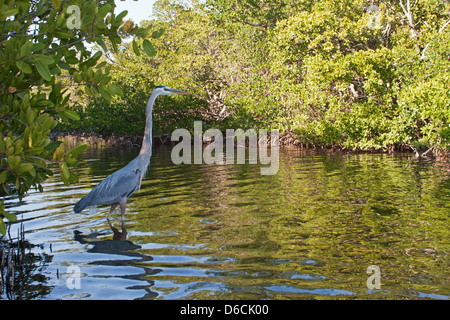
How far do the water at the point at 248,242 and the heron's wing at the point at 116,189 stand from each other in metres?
0.44

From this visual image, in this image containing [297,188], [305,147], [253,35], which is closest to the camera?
[297,188]

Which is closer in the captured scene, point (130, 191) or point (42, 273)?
point (42, 273)

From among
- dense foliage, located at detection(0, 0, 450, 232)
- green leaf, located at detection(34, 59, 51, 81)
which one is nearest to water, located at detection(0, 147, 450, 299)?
dense foliage, located at detection(0, 0, 450, 232)

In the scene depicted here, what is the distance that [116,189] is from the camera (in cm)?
748

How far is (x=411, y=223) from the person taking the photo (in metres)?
6.83

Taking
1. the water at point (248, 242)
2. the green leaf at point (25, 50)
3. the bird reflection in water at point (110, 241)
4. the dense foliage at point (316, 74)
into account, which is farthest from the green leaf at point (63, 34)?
the dense foliage at point (316, 74)

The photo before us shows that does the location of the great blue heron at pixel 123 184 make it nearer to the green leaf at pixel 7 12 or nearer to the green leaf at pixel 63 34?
the green leaf at pixel 63 34

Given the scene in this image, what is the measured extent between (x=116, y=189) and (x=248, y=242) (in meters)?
2.45

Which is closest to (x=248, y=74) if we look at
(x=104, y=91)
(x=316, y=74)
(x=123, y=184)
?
(x=316, y=74)

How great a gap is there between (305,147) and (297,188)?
525 inches

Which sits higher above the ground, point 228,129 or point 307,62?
point 307,62

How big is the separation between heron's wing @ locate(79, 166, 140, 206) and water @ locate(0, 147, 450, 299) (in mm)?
435
